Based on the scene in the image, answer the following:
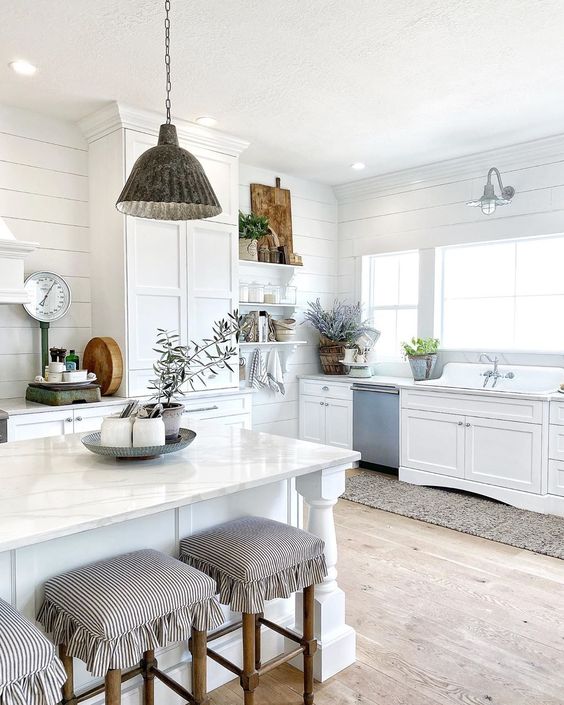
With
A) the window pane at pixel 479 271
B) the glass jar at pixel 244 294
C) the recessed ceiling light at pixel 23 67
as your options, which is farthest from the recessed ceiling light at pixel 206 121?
the window pane at pixel 479 271

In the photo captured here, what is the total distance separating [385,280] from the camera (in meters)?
5.74

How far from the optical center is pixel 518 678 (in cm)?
218

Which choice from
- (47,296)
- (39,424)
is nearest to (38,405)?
(39,424)

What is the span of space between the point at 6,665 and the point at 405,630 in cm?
181

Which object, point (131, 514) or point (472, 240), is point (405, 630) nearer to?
point (131, 514)

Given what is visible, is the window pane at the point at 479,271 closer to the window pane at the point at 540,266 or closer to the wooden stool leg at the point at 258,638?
the window pane at the point at 540,266

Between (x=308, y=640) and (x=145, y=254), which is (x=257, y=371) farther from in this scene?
(x=308, y=640)

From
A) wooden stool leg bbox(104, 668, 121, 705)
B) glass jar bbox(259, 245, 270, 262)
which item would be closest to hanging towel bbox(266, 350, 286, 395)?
glass jar bbox(259, 245, 270, 262)

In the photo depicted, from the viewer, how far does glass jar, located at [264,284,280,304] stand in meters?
5.13

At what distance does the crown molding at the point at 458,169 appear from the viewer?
4480 mm

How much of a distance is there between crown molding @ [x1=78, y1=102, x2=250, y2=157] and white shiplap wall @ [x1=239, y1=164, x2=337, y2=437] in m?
1.00

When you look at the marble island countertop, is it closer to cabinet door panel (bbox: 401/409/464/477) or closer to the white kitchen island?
the white kitchen island

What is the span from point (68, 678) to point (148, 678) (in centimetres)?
28

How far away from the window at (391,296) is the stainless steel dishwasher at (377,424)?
73 cm
